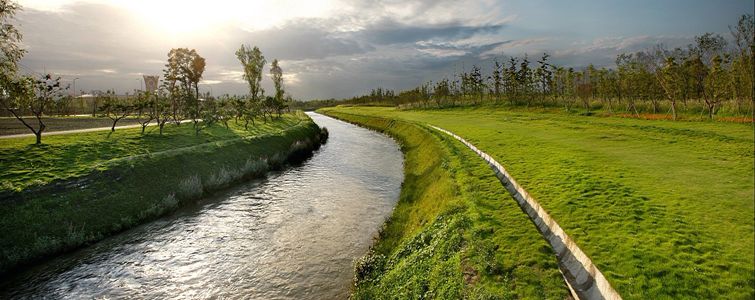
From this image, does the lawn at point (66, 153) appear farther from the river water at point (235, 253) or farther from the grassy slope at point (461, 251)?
the grassy slope at point (461, 251)

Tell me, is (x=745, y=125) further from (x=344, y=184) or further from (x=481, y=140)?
(x=344, y=184)

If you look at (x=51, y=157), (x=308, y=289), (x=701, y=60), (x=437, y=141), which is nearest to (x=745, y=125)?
(x=701, y=60)

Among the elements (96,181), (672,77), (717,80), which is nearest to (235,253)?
(96,181)

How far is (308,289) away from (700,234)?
1345 cm

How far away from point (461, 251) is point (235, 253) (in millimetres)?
11629

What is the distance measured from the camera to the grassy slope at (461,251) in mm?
10416

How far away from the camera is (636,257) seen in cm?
1010

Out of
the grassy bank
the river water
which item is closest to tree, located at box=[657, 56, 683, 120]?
the river water

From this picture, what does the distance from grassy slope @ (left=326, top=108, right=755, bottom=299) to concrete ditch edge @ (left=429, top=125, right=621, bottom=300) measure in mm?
240

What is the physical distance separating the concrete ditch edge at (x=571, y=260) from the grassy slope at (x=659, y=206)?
0.79 ft

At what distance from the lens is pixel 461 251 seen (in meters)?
12.6

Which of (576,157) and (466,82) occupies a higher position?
(466,82)

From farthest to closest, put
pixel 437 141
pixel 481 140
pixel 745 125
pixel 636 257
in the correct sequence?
pixel 437 141 → pixel 481 140 → pixel 745 125 → pixel 636 257

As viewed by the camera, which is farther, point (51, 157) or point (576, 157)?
point (51, 157)
